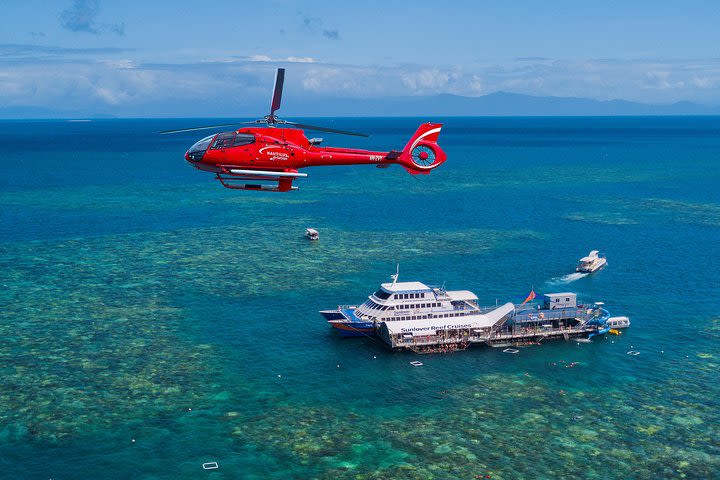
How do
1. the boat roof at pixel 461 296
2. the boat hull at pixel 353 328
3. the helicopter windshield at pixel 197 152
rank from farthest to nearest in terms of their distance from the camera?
1. the boat roof at pixel 461 296
2. the boat hull at pixel 353 328
3. the helicopter windshield at pixel 197 152

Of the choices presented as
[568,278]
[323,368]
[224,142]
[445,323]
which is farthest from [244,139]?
[568,278]

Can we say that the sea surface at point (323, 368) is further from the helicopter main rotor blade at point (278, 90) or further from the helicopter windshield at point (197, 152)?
the helicopter main rotor blade at point (278, 90)

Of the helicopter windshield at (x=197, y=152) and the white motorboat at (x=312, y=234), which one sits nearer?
the helicopter windshield at (x=197, y=152)

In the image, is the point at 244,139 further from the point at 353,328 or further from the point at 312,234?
the point at 312,234

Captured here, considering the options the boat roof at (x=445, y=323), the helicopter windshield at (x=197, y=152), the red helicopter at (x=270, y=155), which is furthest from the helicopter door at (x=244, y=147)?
the boat roof at (x=445, y=323)

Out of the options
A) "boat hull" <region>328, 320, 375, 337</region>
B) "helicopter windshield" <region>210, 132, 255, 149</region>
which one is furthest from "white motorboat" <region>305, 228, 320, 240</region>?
"helicopter windshield" <region>210, 132, 255, 149</region>

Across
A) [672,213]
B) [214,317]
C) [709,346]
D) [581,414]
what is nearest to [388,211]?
[672,213]
